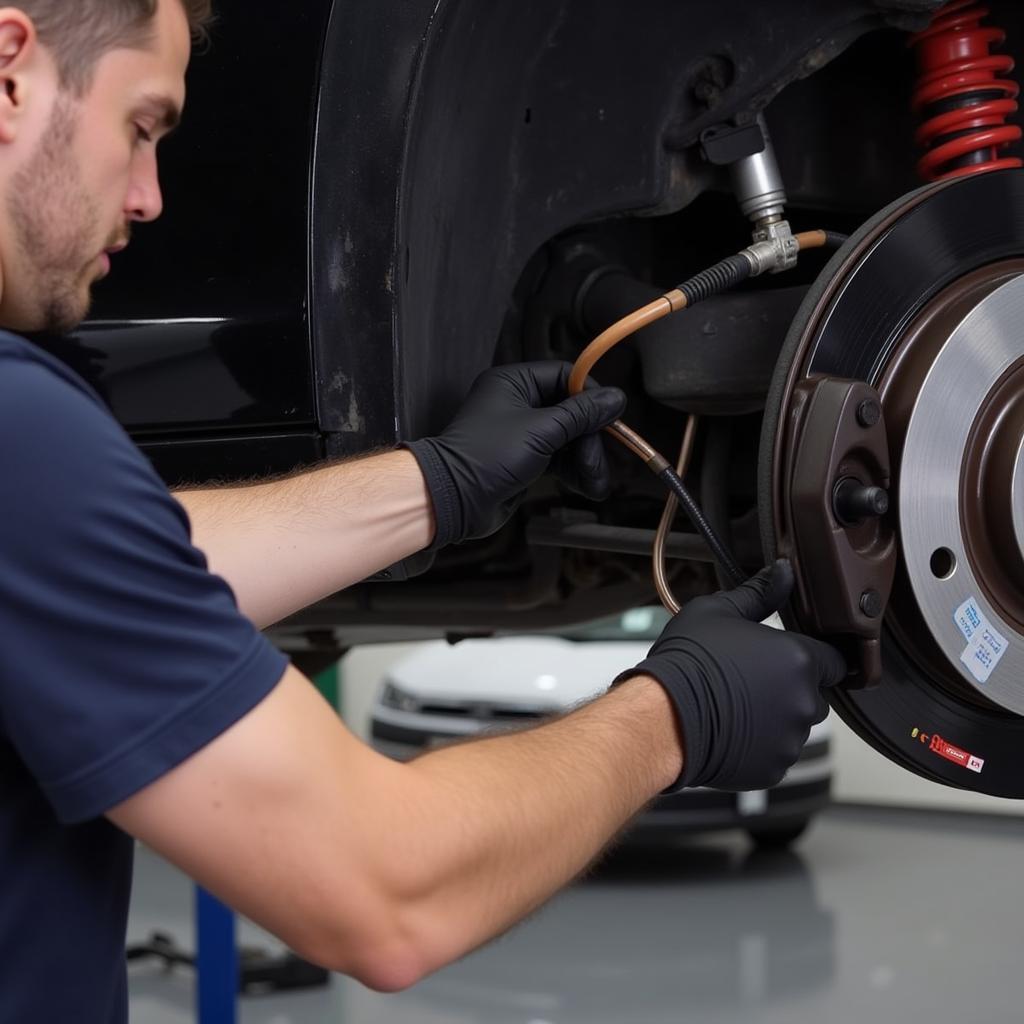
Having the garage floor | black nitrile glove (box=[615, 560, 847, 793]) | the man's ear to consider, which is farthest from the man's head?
the garage floor

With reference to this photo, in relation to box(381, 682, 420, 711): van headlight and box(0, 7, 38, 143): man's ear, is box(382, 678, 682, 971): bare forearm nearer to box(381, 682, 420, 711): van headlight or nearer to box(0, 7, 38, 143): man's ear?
box(0, 7, 38, 143): man's ear

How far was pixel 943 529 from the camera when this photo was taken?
0.88m

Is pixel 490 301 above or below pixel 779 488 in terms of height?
above

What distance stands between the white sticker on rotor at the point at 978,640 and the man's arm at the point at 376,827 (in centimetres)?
29

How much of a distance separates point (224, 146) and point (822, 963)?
233 cm

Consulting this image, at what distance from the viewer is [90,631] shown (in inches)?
21.3

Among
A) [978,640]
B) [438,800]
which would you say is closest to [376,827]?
[438,800]

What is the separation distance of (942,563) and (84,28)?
0.60 meters

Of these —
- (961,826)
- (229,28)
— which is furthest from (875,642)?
(961,826)

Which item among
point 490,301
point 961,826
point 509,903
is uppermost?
point 490,301

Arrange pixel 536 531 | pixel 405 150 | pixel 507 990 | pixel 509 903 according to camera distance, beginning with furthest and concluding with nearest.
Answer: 1. pixel 507 990
2. pixel 536 531
3. pixel 405 150
4. pixel 509 903

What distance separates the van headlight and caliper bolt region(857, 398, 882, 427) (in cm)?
302

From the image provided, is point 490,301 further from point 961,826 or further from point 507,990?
point 961,826

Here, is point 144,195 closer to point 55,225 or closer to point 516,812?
point 55,225
